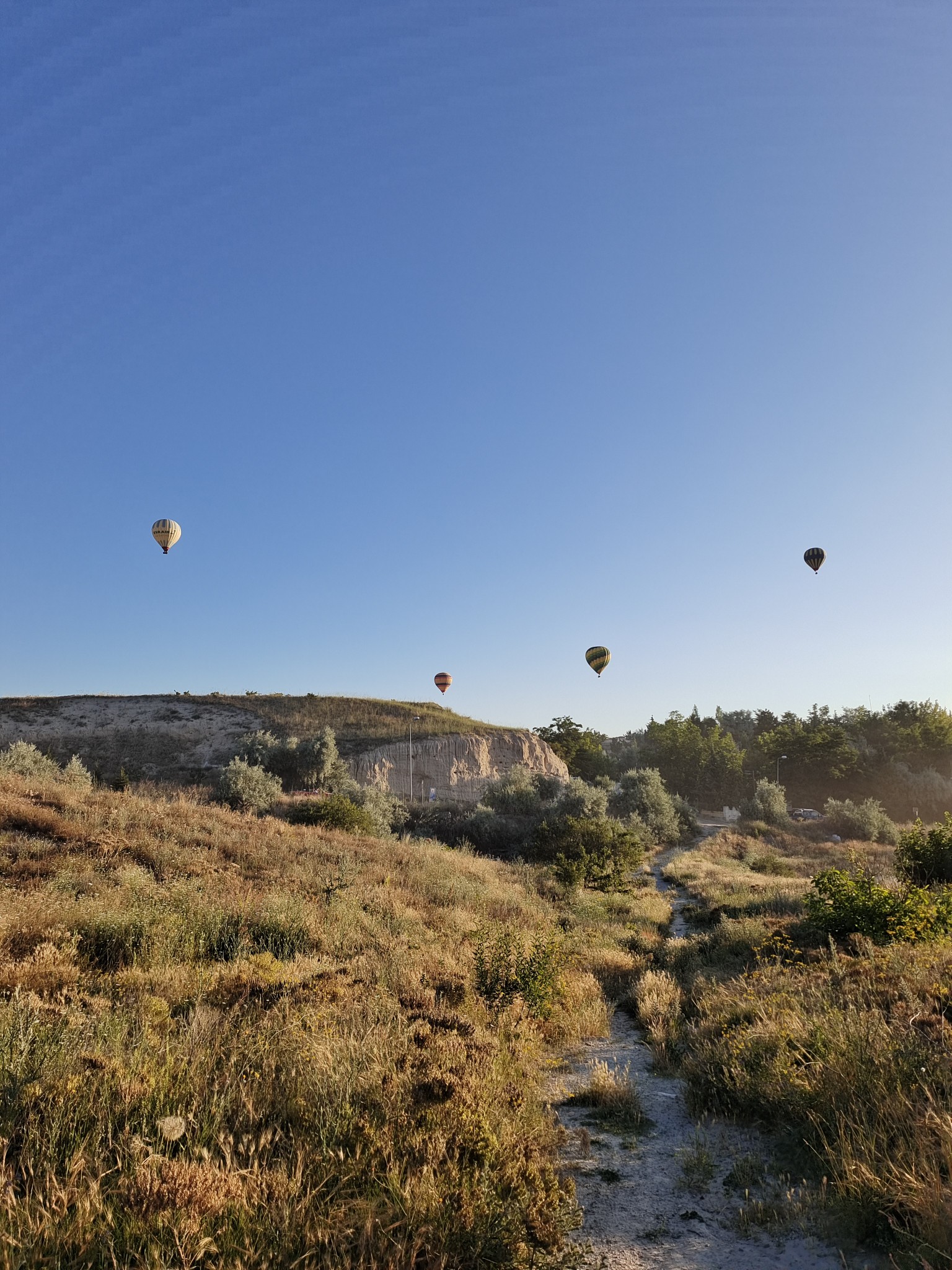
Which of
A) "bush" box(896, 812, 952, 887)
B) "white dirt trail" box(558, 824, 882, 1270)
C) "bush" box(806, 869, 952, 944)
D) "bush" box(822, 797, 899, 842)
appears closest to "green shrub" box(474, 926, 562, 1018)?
"white dirt trail" box(558, 824, 882, 1270)

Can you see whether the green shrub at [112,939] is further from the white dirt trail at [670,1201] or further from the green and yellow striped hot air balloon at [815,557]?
the green and yellow striped hot air balloon at [815,557]

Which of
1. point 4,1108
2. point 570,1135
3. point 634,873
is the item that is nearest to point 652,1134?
point 570,1135

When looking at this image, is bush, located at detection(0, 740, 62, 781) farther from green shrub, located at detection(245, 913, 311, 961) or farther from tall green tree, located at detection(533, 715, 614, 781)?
tall green tree, located at detection(533, 715, 614, 781)

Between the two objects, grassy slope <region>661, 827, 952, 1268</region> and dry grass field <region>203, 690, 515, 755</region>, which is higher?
dry grass field <region>203, 690, 515, 755</region>

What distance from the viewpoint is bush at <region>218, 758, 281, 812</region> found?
26.9m

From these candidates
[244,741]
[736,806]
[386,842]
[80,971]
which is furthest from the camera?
[736,806]

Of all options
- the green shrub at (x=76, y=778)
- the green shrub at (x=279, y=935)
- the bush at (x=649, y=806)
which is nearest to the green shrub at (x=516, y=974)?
the green shrub at (x=279, y=935)

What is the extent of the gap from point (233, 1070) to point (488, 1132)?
1.98 meters

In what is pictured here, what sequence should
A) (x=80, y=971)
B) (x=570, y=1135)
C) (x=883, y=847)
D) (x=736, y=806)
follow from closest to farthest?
(x=570, y=1135), (x=80, y=971), (x=883, y=847), (x=736, y=806)

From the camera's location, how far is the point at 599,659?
4609cm

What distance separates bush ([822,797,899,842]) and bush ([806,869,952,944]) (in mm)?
40621

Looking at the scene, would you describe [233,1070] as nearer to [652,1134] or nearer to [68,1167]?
[68,1167]

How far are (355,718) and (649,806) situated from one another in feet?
85.1

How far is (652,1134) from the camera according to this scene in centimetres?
549
